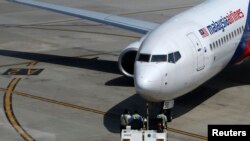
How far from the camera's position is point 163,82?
23.6 meters

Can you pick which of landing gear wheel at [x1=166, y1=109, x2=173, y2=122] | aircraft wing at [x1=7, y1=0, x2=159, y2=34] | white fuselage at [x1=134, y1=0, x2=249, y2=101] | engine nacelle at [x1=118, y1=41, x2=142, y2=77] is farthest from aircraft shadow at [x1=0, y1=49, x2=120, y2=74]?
landing gear wheel at [x1=166, y1=109, x2=173, y2=122]

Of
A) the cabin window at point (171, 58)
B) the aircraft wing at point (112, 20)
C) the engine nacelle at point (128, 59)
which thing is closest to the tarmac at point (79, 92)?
the engine nacelle at point (128, 59)

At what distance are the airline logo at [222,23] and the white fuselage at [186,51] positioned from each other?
7 cm

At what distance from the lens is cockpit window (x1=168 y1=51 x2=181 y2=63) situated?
24.4 m

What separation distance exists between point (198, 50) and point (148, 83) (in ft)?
12.0

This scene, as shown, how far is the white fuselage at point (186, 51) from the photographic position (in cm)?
2364

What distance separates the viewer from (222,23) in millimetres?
28703

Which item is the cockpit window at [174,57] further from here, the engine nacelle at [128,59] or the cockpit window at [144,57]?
the engine nacelle at [128,59]

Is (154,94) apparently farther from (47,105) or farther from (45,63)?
(45,63)

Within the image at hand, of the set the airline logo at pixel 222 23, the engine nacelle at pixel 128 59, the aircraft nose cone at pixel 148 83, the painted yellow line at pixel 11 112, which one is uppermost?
the airline logo at pixel 222 23

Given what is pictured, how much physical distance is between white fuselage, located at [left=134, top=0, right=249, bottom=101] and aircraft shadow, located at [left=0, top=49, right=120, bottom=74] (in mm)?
7857

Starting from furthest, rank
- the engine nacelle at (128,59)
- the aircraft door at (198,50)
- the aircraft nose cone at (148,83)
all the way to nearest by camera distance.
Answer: the engine nacelle at (128,59) < the aircraft door at (198,50) < the aircraft nose cone at (148,83)

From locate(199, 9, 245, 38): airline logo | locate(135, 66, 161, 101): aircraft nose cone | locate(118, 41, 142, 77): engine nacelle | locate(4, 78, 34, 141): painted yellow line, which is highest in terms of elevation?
locate(199, 9, 245, 38): airline logo

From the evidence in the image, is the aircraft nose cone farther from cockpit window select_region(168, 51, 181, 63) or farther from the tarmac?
the tarmac
